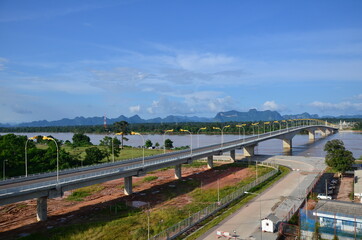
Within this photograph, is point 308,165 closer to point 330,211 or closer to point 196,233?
point 330,211

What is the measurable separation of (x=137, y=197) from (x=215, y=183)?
14855 mm

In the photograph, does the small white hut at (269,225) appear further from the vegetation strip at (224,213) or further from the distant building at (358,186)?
the distant building at (358,186)

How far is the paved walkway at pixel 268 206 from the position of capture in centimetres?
2656

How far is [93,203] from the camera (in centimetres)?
4056

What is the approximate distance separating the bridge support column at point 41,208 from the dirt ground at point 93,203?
2.34ft

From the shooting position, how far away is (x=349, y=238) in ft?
78.0

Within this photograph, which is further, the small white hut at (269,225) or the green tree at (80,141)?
the green tree at (80,141)

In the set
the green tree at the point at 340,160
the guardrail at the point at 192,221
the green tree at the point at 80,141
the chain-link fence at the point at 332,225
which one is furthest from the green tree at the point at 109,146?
the chain-link fence at the point at 332,225

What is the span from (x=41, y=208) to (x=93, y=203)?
8.85 m

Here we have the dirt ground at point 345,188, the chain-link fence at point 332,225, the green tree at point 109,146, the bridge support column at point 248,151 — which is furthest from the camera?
the bridge support column at point 248,151

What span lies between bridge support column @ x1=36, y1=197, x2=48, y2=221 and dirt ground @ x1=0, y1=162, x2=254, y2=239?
0.71 m

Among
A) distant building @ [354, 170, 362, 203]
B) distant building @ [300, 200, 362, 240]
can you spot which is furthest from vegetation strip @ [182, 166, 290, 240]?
distant building @ [354, 170, 362, 203]

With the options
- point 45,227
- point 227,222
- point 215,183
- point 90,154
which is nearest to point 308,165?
point 215,183

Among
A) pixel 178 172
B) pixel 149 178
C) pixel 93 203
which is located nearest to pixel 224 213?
pixel 93 203
